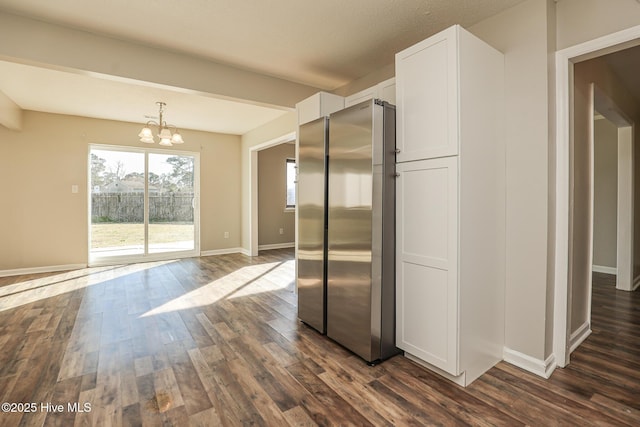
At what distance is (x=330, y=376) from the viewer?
207 cm

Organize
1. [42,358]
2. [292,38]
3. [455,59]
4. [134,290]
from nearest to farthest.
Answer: [455,59]
[42,358]
[292,38]
[134,290]

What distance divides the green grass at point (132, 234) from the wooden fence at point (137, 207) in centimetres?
12

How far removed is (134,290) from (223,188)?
3134mm

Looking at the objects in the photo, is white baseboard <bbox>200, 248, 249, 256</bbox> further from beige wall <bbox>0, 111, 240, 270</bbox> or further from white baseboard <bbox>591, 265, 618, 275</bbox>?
white baseboard <bbox>591, 265, 618, 275</bbox>

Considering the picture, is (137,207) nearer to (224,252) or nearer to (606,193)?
(224,252)

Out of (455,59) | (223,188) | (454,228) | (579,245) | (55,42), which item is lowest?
(579,245)

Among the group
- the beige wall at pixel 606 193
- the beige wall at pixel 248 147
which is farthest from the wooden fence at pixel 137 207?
the beige wall at pixel 606 193

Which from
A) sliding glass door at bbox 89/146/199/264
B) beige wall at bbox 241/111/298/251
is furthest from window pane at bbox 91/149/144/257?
beige wall at bbox 241/111/298/251

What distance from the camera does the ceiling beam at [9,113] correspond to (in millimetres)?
4027

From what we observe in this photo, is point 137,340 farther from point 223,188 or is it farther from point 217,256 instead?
point 223,188

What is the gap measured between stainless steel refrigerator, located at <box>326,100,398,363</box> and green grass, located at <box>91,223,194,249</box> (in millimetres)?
4860

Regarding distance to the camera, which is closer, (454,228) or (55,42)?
(454,228)

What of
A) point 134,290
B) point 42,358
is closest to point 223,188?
point 134,290

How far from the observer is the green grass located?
18.2 ft
